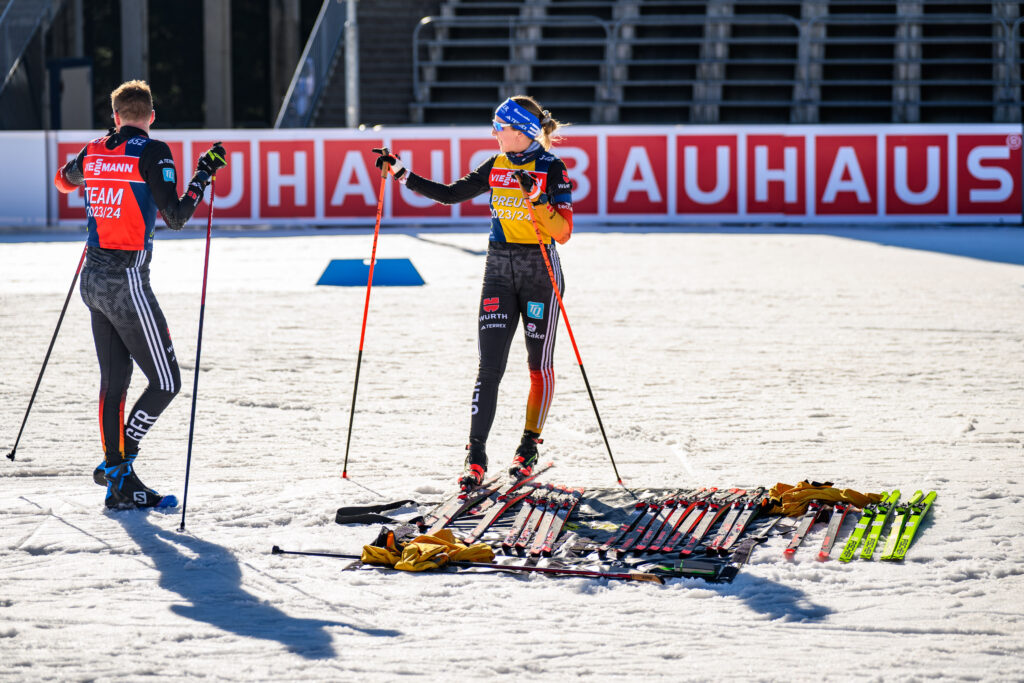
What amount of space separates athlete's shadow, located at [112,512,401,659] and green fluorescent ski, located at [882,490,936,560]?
2.10 metres

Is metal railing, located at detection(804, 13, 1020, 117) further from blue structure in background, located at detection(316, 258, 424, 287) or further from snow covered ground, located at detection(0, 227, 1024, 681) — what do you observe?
blue structure in background, located at detection(316, 258, 424, 287)

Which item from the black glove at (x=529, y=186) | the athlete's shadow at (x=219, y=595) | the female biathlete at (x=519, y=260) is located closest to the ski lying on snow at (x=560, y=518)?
the female biathlete at (x=519, y=260)

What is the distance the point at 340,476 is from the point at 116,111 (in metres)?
2.09

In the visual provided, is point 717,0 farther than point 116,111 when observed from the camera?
Yes

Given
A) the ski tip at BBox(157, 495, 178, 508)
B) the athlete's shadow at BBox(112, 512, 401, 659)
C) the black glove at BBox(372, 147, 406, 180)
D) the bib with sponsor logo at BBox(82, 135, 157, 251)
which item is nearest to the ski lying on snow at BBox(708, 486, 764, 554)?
the athlete's shadow at BBox(112, 512, 401, 659)

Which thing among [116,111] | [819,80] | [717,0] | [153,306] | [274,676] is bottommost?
[274,676]

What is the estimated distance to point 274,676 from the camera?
4.13 m

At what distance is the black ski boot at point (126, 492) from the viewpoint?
6141 mm

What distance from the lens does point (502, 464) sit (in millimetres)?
7129

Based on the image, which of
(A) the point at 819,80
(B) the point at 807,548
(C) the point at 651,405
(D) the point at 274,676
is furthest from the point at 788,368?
(A) the point at 819,80

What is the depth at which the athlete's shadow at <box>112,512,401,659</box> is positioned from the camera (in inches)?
177

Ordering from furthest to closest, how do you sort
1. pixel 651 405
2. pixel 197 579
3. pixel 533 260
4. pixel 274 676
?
pixel 651 405 → pixel 533 260 → pixel 197 579 → pixel 274 676

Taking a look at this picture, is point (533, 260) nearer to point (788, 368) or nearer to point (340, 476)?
point (340, 476)

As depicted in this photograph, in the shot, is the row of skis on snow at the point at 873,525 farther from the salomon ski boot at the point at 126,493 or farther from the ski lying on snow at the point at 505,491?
the salomon ski boot at the point at 126,493
